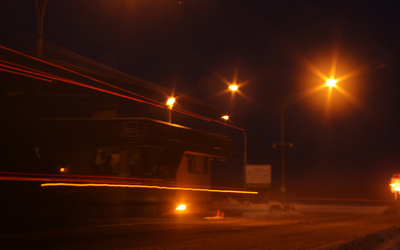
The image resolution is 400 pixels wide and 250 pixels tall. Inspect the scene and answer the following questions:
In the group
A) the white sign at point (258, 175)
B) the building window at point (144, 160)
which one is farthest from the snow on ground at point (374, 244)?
the white sign at point (258, 175)

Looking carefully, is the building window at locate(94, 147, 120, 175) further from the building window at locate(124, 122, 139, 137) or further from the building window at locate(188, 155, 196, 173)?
the building window at locate(188, 155, 196, 173)

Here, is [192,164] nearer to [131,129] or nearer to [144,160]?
[144,160]

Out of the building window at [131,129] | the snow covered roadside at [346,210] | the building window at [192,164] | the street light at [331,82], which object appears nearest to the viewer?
the street light at [331,82]

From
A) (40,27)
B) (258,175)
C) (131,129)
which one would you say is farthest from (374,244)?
(258,175)

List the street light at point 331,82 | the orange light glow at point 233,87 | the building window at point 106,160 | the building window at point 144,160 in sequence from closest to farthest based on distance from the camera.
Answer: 1. the street light at point 331,82
2. the orange light glow at point 233,87
3. the building window at point 106,160
4. the building window at point 144,160

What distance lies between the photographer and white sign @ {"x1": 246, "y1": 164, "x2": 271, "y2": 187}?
35.7 meters

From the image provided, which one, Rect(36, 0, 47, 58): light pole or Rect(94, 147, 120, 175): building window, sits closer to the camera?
Rect(36, 0, 47, 58): light pole

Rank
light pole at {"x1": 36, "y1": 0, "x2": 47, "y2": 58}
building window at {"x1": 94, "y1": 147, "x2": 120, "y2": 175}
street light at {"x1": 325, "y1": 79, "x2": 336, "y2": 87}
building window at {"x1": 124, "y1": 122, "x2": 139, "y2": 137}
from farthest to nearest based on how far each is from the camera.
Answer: building window at {"x1": 94, "y1": 147, "x2": 120, "y2": 175} → building window at {"x1": 124, "y1": 122, "x2": 139, "y2": 137} → street light at {"x1": 325, "y1": 79, "x2": 336, "y2": 87} → light pole at {"x1": 36, "y1": 0, "x2": 47, "y2": 58}

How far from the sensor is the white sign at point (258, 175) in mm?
35688

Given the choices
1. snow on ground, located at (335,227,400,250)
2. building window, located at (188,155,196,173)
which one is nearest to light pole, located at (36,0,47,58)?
snow on ground, located at (335,227,400,250)

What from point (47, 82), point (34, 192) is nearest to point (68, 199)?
point (34, 192)

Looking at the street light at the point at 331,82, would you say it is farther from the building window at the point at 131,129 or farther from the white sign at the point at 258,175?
the building window at the point at 131,129

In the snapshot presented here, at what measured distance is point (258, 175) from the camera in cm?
3588

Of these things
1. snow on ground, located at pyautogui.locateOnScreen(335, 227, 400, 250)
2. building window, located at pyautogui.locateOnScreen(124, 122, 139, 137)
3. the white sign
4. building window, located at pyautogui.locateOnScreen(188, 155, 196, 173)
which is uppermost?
building window, located at pyautogui.locateOnScreen(124, 122, 139, 137)
